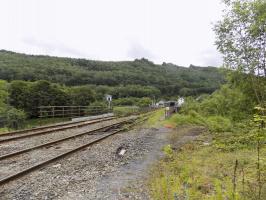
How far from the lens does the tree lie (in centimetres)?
1144

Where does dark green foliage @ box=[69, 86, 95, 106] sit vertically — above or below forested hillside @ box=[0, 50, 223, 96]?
Result: below

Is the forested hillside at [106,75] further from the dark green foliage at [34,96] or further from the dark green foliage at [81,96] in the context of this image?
the dark green foliage at [34,96]

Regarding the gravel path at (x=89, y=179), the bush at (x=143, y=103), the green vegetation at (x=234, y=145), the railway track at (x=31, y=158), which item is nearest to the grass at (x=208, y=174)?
the green vegetation at (x=234, y=145)

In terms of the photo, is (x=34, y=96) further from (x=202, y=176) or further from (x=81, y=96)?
(x=202, y=176)

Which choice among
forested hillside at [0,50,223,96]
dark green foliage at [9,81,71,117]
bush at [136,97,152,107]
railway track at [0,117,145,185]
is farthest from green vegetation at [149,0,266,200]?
forested hillside at [0,50,223,96]

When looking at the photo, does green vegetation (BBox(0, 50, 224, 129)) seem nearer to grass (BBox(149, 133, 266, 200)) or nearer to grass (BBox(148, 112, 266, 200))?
grass (BBox(148, 112, 266, 200))

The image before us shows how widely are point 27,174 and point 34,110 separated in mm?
34400

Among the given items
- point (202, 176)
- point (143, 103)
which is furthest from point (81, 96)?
point (202, 176)

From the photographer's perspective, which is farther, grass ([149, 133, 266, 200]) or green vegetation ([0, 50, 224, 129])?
green vegetation ([0, 50, 224, 129])

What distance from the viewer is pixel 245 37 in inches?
486

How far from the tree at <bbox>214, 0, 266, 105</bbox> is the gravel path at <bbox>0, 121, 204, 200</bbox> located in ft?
20.8

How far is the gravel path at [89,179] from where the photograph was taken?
482 cm

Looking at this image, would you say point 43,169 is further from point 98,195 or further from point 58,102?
point 58,102

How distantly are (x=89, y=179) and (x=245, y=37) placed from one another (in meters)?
10.2
